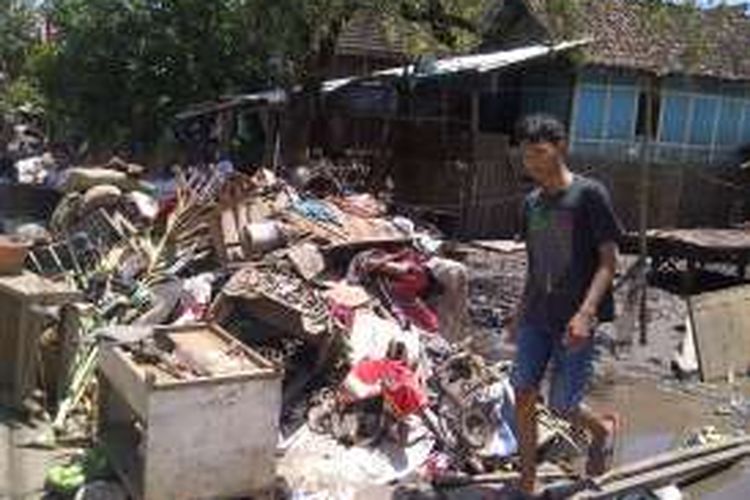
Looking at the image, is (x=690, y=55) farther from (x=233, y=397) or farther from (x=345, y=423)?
(x=233, y=397)

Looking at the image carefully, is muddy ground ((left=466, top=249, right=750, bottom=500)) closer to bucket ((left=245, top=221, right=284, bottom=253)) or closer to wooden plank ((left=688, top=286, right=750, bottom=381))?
wooden plank ((left=688, top=286, right=750, bottom=381))

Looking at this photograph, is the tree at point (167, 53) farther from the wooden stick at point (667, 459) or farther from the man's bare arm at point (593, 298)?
the man's bare arm at point (593, 298)

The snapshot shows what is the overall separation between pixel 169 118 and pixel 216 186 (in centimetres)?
1233

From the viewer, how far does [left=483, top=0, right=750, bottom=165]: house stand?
77.0 ft

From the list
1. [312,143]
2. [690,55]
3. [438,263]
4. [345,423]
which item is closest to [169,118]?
[312,143]

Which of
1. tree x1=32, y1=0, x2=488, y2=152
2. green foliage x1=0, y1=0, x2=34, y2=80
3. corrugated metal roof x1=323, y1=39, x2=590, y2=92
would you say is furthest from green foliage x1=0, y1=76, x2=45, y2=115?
corrugated metal roof x1=323, y1=39, x2=590, y2=92

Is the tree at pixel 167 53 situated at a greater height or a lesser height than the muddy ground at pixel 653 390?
greater

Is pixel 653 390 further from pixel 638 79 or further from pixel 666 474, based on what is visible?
pixel 638 79

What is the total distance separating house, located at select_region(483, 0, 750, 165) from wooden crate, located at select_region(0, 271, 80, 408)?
1462cm

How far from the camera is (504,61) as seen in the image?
65.9ft

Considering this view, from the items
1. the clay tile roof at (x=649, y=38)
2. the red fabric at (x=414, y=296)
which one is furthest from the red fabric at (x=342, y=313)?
the clay tile roof at (x=649, y=38)

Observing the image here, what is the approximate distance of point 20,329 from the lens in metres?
8.72

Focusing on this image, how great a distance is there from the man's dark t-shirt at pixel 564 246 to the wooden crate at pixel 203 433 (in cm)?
149

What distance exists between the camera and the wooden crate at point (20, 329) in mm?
8609
